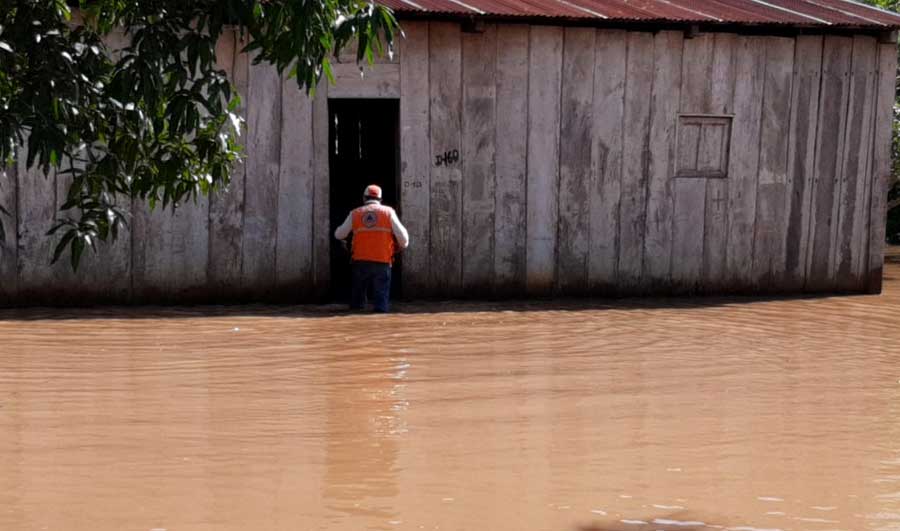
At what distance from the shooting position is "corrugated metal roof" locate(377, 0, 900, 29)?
12453mm

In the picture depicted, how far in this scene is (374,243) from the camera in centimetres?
1212

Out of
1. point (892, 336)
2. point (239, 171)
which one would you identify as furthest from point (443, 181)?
point (892, 336)

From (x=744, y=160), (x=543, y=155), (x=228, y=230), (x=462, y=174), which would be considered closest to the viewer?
(x=228, y=230)

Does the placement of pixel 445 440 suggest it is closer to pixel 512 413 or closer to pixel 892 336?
pixel 512 413

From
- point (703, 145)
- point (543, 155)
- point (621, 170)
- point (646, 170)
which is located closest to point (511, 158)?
point (543, 155)

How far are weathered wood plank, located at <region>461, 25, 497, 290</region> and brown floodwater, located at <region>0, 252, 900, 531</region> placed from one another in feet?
7.24

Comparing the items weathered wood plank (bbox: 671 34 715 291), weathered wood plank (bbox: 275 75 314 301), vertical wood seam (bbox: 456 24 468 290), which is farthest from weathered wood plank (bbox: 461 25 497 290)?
weathered wood plank (bbox: 671 34 715 291)

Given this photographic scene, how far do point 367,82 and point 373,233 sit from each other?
5.42ft

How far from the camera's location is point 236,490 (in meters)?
5.28

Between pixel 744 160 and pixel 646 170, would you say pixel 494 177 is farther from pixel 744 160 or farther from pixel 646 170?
pixel 744 160

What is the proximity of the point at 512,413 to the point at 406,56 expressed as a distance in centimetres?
648

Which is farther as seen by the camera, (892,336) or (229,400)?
(892,336)

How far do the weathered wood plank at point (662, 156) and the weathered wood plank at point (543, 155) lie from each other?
111cm

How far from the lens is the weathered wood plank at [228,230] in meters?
12.3
